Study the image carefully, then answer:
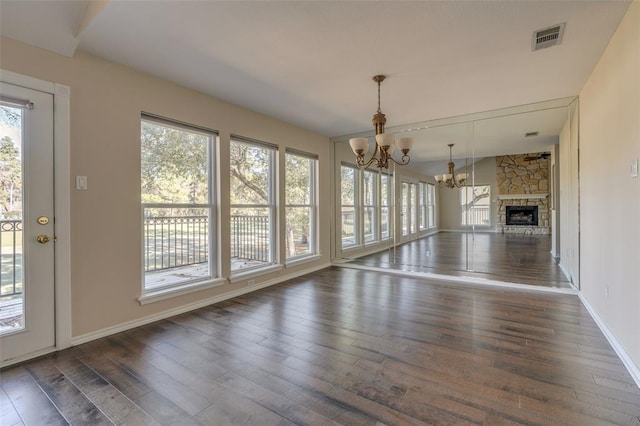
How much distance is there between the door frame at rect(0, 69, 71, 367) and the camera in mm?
2428

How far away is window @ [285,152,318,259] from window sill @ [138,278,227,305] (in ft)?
4.95

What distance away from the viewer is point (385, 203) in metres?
7.20

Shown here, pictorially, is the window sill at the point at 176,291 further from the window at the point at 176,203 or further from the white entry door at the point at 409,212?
the white entry door at the point at 409,212

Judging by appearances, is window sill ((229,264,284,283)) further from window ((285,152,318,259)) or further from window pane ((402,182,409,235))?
window pane ((402,182,409,235))

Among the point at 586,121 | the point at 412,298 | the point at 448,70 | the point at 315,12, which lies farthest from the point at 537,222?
the point at 315,12

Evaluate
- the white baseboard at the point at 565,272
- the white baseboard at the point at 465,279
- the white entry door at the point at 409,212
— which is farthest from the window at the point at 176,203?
the white entry door at the point at 409,212

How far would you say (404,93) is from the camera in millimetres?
3578

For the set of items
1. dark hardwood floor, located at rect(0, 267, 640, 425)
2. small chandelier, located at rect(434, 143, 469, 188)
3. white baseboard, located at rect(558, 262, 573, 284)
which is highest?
small chandelier, located at rect(434, 143, 469, 188)

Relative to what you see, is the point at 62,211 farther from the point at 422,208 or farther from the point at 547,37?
the point at 422,208

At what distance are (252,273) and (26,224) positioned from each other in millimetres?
2391

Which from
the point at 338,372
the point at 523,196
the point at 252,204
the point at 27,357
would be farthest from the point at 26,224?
the point at 523,196

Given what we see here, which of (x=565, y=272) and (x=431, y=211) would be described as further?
(x=431, y=211)

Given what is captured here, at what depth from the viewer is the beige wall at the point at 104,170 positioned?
8.25 feet

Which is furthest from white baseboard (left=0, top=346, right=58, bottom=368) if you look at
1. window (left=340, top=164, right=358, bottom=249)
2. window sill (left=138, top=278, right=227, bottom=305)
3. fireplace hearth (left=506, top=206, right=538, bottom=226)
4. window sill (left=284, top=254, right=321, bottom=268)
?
fireplace hearth (left=506, top=206, right=538, bottom=226)
